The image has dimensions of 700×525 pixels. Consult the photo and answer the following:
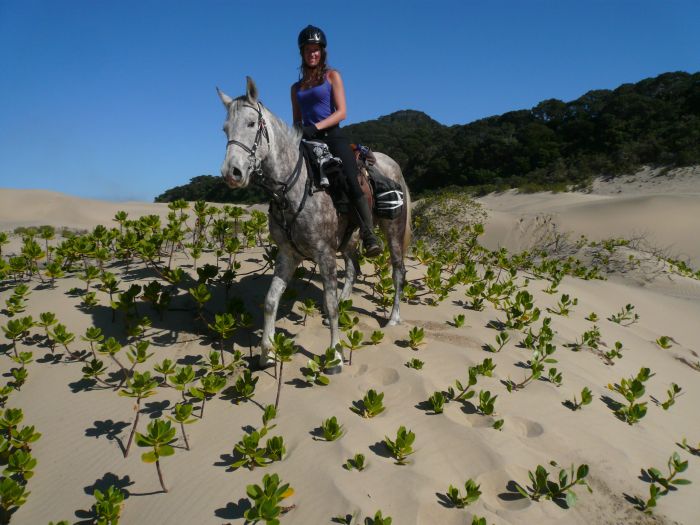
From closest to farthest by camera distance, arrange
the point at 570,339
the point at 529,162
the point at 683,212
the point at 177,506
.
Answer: the point at 177,506 < the point at 570,339 < the point at 683,212 < the point at 529,162

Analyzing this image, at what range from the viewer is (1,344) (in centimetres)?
418

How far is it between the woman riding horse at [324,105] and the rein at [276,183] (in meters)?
0.41

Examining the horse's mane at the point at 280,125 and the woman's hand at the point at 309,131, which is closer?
the horse's mane at the point at 280,125

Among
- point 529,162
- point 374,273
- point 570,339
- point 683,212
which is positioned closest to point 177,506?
point 374,273

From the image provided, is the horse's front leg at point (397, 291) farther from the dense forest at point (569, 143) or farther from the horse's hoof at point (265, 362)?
the dense forest at point (569, 143)

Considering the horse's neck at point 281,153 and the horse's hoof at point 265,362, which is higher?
the horse's neck at point 281,153

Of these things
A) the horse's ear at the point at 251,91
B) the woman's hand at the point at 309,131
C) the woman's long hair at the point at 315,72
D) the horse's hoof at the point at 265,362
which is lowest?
the horse's hoof at the point at 265,362

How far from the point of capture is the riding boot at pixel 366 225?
4247 millimetres

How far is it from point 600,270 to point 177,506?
12.1m

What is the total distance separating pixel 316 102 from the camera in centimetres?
418

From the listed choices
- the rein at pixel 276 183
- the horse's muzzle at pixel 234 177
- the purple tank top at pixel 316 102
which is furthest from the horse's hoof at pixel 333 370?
the purple tank top at pixel 316 102

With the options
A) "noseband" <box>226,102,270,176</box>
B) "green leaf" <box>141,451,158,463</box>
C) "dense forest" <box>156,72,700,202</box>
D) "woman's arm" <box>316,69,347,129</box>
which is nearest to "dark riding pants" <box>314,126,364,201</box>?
"woman's arm" <box>316,69,347,129</box>

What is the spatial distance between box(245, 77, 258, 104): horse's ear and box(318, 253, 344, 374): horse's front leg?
61.0 inches

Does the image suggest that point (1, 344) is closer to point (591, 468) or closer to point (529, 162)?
point (591, 468)
